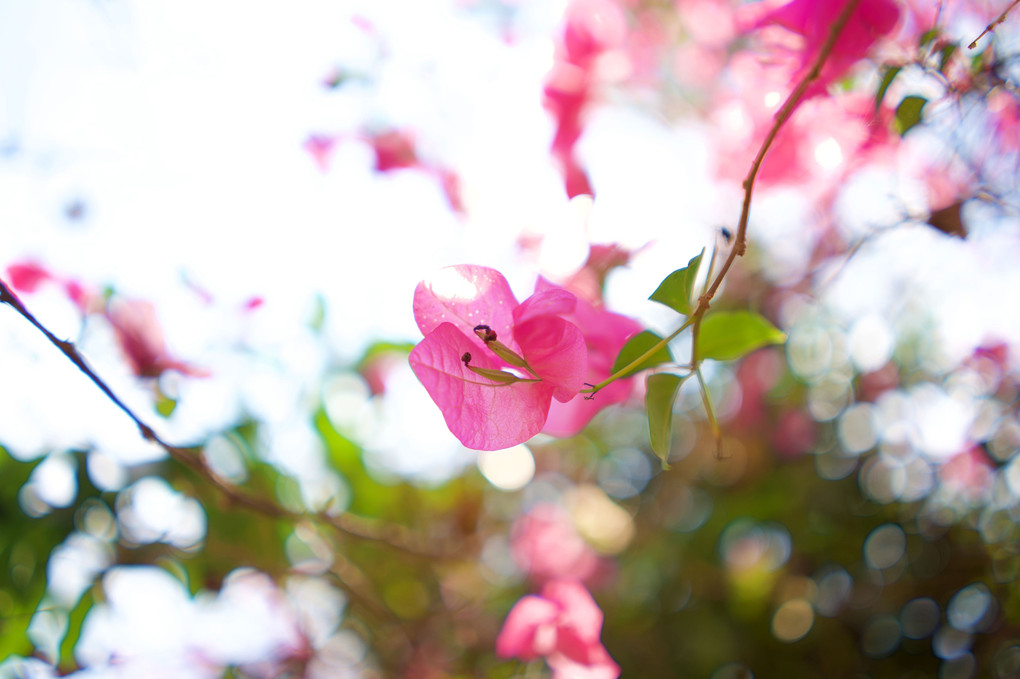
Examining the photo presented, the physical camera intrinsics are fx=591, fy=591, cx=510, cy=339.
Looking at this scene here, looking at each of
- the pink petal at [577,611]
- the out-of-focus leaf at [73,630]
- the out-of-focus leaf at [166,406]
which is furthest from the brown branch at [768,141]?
the out-of-focus leaf at [73,630]

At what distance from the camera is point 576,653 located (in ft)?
1.56

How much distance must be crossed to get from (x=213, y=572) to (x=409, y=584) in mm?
292

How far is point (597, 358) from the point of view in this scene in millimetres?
423

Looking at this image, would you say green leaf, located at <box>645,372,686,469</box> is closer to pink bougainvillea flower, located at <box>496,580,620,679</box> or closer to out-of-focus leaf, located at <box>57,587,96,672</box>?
pink bougainvillea flower, located at <box>496,580,620,679</box>

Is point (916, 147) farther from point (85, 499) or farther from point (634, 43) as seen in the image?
point (85, 499)

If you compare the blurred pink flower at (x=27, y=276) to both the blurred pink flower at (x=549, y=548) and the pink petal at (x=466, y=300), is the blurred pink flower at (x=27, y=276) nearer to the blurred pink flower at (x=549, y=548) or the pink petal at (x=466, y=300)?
the pink petal at (x=466, y=300)

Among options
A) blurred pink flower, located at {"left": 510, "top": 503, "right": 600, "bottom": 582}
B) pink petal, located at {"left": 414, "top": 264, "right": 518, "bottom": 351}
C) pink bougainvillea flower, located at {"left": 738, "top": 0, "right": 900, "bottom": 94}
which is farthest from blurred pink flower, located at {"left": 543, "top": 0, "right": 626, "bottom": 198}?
blurred pink flower, located at {"left": 510, "top": 503, "right": 600, "bottom": 582}

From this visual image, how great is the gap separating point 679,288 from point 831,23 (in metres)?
0.26

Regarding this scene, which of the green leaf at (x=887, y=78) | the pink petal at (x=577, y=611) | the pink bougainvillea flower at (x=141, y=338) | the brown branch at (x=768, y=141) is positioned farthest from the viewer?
the pink bougainvillea flower at (x=141, y=338)

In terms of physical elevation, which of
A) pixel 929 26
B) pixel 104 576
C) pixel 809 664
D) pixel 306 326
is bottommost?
pixel 809 664

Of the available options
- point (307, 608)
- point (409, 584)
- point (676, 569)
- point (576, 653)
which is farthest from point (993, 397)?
point (307, 608)

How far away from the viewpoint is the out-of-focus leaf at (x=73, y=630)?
532 millimetres

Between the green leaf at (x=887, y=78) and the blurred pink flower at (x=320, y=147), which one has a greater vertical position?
the green leaf at (x=887, y=78)

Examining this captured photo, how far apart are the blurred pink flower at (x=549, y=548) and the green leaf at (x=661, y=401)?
571mm
